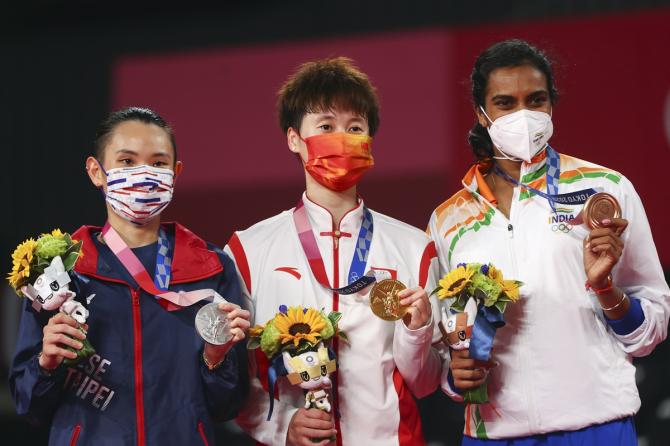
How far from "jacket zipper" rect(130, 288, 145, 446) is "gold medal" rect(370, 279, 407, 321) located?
67cm

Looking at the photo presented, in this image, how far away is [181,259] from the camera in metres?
2.74

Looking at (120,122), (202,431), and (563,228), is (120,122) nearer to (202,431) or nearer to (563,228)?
(202,431)

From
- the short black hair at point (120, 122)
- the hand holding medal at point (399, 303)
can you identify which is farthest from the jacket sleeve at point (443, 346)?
the short black hair at point (120, 122)

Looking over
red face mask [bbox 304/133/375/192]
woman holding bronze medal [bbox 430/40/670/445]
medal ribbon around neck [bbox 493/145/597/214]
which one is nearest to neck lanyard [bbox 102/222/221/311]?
red face mask [bbox 304/133/375/192]

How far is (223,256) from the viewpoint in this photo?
9.25ft

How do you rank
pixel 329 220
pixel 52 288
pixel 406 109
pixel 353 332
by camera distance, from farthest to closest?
1. pixel 406 109
2. pixel 329 220
3. pixel 353 332
4. pixel 52 288

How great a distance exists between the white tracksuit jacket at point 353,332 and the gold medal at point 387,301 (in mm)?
86

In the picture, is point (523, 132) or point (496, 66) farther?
point (496, 66)

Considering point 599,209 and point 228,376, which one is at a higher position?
point 599,209

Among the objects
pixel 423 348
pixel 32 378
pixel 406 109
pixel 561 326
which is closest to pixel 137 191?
pixel 32 378

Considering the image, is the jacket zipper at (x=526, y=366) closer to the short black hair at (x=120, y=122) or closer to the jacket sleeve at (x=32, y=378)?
the short black hair at (x=120, y=122)

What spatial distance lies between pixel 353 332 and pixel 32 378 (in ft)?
3.07

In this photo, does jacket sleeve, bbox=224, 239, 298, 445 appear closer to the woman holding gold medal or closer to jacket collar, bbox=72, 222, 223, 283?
the woman holding gold medal

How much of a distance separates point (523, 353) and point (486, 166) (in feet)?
2.21
